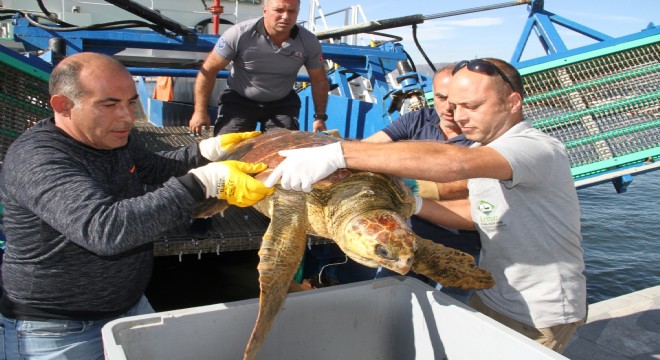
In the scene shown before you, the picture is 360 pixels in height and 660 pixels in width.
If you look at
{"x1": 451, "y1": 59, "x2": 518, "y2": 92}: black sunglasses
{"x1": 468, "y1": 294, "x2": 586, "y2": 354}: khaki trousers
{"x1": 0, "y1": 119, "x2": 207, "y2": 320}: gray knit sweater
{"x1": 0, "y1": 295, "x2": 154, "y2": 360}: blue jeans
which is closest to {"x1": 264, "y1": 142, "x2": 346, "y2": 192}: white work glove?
{"x1": 0, "y1": 119, "x2": 207, "y2": 320}: gray knit sweater

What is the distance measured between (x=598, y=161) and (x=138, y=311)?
10.2 feet

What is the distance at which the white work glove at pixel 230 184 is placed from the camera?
65.4 inches

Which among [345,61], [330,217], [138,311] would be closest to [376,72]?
[345,61]

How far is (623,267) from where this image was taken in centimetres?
743

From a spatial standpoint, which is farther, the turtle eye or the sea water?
the sea water

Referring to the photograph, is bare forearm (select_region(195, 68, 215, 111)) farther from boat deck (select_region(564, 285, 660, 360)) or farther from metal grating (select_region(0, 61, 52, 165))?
boat deck (select_region(564, 285, 660, 360))

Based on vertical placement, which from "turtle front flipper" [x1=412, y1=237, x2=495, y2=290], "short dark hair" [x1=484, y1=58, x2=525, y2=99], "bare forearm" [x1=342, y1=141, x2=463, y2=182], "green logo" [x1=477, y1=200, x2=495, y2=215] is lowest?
"turtle front flipper" [x1=412, y1=237, x2=495, y2=290]

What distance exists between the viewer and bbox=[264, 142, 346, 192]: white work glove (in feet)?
5.86

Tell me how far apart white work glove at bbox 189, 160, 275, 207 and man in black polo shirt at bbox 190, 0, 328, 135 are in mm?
1946

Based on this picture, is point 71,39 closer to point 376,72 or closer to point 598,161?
point 376,72

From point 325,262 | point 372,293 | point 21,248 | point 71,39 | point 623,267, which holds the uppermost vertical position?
point 71,39

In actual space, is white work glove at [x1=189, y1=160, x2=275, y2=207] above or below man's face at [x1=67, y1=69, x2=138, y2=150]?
below

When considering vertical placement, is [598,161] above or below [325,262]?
above

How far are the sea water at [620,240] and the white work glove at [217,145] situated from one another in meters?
5.47
